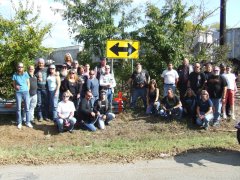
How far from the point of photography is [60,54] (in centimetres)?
2880

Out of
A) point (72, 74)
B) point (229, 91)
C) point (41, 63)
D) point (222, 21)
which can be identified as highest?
point (222, 21)

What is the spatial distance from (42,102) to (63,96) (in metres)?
0.95

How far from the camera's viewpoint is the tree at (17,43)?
11.0m

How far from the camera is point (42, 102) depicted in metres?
11.4

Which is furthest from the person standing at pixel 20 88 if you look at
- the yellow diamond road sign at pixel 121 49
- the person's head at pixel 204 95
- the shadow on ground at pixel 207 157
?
the person's head at pixel 204 95

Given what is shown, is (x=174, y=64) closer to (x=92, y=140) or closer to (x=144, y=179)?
(x=92, y=140)

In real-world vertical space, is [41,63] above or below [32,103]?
above

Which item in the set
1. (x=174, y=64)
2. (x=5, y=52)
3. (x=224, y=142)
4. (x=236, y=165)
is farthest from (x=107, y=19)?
(x=236, y=165)

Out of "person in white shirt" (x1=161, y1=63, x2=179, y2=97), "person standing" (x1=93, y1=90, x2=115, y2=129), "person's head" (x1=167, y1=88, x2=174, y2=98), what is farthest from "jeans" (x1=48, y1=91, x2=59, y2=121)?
"person in white shirt" (x1=161, y1=63, x2=179, y2=97)

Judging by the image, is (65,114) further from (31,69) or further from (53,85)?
(31,69)

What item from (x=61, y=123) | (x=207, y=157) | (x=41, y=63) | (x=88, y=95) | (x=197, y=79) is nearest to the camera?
(x=207, y=157)

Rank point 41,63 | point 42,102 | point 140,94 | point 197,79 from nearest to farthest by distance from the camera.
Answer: point 41,63 → point 42,102 → point 197,79 → point 140,94

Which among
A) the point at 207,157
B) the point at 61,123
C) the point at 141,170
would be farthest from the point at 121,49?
the point at 141,170

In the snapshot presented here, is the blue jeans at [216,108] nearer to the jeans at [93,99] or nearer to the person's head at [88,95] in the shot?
the jeans at [93,99]
